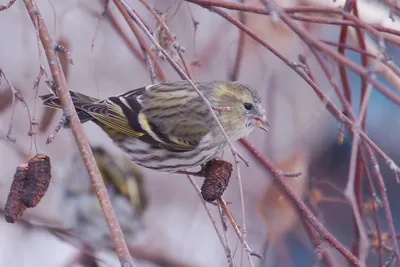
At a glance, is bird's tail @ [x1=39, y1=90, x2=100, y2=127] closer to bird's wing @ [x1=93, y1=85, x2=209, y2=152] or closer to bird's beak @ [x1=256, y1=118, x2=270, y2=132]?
bird's wing @ [x1=93, y1=85, x2=209, y2=152]

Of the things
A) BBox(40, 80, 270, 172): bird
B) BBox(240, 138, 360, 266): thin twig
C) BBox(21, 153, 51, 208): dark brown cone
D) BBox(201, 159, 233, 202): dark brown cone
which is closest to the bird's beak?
BBox(40, 80, 270, 172): bird

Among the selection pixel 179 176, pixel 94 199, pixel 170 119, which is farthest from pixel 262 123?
pixel 179 176

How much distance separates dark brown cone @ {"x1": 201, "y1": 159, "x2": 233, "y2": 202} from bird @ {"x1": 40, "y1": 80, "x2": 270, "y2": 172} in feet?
0.55

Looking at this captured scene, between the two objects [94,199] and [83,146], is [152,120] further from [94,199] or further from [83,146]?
[83,146]

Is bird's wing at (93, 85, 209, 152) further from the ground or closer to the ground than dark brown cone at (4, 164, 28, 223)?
further from the ground

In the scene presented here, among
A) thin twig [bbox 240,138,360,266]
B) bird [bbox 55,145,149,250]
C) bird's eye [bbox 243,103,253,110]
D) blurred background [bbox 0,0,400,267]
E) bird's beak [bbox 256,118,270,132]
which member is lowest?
thin twig [bbox 240,138,360,266]

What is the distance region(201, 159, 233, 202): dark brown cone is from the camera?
1.34 meters

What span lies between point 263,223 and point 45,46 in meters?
1.58

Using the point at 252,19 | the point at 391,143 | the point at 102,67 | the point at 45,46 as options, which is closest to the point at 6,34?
the point at 102,67

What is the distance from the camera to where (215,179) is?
1.41 metres

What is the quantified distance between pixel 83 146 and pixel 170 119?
2.47 feet

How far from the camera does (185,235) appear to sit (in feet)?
8.47

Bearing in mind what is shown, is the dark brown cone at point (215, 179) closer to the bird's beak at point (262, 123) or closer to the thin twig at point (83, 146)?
the bird's beak at point (262, 123)

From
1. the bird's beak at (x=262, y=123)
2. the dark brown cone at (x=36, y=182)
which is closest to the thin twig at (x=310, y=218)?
the bird's beak at (x=262, y=123)
